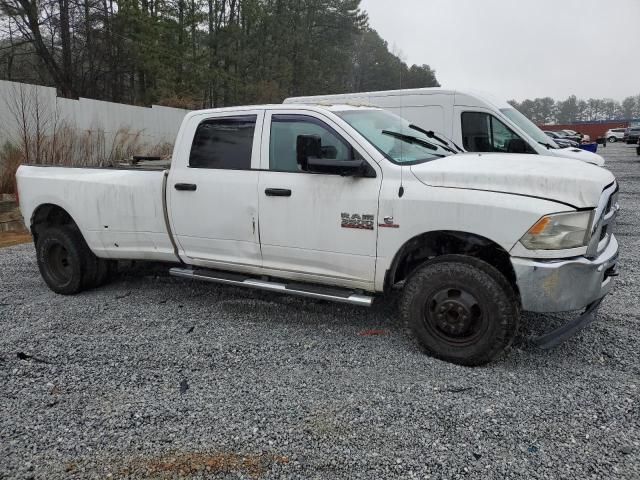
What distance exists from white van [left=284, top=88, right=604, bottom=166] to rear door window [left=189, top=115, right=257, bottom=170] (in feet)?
10.8

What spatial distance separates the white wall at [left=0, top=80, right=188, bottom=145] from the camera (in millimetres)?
10555

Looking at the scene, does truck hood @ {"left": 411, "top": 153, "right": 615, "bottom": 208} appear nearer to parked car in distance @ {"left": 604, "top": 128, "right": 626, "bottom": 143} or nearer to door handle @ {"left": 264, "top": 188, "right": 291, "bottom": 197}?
door handle @ {"left": 264, "top": 188, "right": 291, "bottom": 197}

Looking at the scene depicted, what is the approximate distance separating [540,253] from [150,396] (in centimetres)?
271

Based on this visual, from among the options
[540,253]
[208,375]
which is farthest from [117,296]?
[540,253]

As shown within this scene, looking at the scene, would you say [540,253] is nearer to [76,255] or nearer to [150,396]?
[150,396]

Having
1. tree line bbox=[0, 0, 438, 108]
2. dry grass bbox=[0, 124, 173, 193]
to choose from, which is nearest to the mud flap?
dry grass bbox=[0, 124, 173, 193]

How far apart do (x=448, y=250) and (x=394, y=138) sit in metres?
1.11

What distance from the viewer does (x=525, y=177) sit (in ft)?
11.0

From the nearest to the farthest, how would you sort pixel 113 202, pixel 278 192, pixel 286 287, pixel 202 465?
1. pixel 202 465
2. pixel 278 192
3. pixel 286 287
4. pixel 113 202

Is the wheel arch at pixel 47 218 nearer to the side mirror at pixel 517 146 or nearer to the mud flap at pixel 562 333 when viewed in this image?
the mud flap at pixel 562 333

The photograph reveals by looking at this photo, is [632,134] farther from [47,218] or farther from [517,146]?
[47,218]

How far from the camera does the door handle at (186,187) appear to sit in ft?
14.9

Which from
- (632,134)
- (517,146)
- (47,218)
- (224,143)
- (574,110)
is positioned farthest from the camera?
(574,110)

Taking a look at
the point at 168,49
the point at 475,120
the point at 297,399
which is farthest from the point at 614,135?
the point at 297,399
